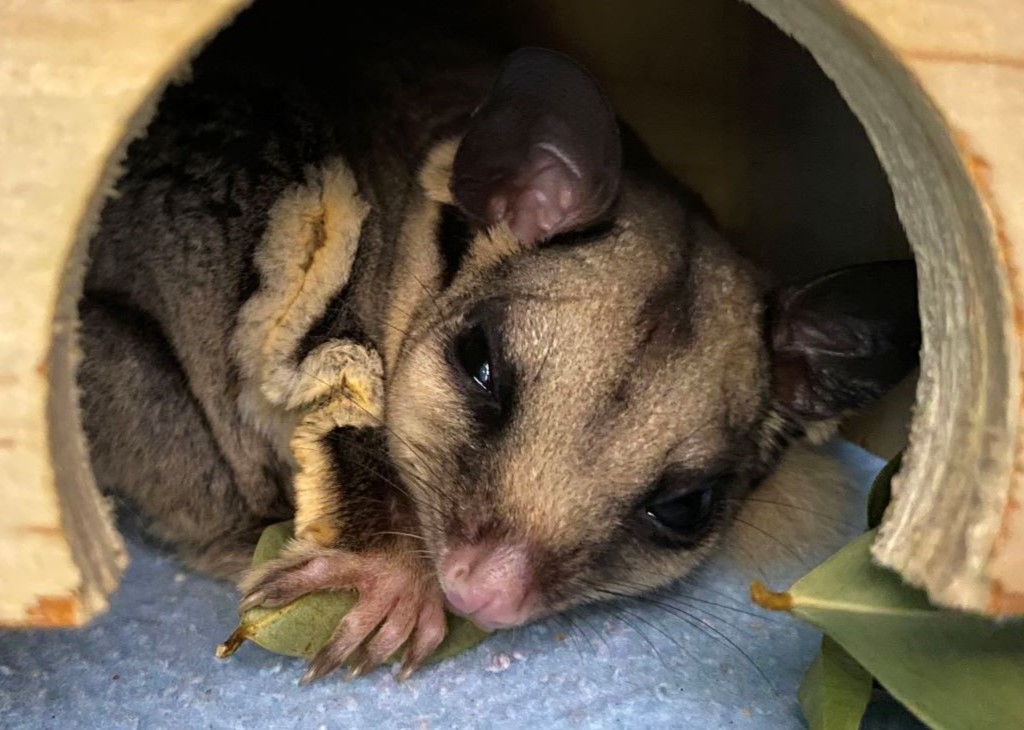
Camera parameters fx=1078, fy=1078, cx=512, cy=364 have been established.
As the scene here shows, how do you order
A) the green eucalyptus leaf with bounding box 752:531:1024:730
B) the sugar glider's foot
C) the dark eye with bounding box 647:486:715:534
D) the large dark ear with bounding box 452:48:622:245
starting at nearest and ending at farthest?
the green eucalyptus leaf with bounding box 752:531:1024:730 → the large dark ear with bounding box 452:48:622:245 → the sugar glider's foot → the dark eye with bounding box 647:486:715:534

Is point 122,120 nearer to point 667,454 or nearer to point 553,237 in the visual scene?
point 553,237

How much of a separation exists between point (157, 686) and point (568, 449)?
0.88 meters

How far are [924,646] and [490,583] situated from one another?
689 millimetres

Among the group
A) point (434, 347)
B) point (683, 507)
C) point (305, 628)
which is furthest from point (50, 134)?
point (683, 507)

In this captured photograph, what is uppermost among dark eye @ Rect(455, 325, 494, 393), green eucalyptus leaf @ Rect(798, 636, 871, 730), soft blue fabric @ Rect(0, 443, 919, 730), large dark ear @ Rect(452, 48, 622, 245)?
large dark ear @ Rect(452, 48, 622, 245)

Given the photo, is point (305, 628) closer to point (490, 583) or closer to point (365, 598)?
point (365, 598)

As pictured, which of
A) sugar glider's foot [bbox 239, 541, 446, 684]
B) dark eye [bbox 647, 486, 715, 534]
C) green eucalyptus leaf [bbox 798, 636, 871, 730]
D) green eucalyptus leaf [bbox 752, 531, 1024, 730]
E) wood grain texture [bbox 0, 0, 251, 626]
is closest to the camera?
wood grain texture [bbox 0, 0, 251, 626]

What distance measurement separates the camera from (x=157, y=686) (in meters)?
1.99

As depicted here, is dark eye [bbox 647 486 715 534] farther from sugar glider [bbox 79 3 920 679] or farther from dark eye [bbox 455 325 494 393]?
dark eye [bbox 455 325 494 393]

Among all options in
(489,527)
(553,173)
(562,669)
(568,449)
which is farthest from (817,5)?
(562,669)

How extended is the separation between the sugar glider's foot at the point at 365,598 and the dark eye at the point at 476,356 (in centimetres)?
39

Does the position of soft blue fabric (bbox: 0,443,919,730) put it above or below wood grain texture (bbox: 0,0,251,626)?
below

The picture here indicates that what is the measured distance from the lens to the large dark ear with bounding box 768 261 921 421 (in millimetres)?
2080

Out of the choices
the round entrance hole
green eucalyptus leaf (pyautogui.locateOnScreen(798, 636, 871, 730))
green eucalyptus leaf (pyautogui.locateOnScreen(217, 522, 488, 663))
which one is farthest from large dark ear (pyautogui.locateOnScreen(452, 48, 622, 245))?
green eucalyptus leaf (pyautogui.locateOnScreen(798, 636, 871, 730))
